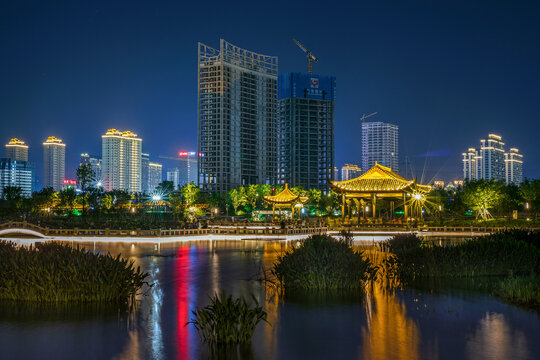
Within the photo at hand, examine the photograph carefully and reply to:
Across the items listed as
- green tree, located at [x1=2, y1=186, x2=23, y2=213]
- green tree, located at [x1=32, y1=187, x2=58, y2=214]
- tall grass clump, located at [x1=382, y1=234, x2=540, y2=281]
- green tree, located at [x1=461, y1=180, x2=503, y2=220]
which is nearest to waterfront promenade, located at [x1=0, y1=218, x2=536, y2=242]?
green tree, located at [x1=461, y1=180, x2=503, y2=220]

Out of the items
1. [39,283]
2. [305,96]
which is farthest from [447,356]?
[305,96]

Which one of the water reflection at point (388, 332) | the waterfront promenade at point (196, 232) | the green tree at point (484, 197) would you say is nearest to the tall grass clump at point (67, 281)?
the water reflection at point (388, 332)

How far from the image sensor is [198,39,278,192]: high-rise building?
14138cm

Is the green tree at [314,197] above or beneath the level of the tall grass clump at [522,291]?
above

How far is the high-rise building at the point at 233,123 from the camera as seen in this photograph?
141 meters

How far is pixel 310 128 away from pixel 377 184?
12323 centimetres

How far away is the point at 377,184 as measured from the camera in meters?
50.5

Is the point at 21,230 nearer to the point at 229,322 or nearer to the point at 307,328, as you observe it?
the point at 307,328

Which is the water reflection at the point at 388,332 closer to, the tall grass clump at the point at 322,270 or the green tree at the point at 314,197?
the tall grass clump at the point at 322,270

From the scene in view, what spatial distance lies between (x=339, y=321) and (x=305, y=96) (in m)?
163

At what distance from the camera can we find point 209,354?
→ 9781 mm

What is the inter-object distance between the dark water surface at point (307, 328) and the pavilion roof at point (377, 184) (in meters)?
33.3

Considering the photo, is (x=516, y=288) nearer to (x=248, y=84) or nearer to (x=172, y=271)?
(x=172, y=271)

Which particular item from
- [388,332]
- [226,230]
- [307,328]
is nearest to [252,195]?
[226,230]
